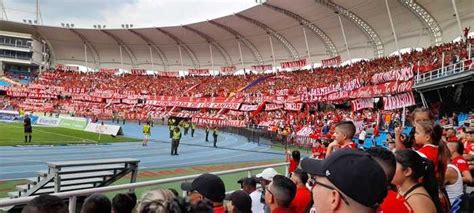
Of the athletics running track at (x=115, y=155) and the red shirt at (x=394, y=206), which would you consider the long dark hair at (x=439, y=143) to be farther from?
the athletics running track at (x=115, y=155)

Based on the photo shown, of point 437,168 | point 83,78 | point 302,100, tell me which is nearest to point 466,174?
point 437,168

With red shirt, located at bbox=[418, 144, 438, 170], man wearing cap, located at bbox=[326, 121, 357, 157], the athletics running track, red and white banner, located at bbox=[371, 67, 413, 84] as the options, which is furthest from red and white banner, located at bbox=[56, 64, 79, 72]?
red shirt, located at bbox=[418, 144, 438, 170]

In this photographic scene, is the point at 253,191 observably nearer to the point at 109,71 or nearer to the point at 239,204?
the point at 239,204

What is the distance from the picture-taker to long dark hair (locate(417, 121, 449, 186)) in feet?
15.7

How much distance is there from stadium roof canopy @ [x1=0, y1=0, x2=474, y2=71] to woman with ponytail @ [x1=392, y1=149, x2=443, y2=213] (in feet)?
130

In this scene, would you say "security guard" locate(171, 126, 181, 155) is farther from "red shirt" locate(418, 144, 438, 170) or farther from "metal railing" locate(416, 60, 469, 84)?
"red shirt" locate(418, 144, 438, 170)

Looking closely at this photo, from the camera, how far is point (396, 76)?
29297mm

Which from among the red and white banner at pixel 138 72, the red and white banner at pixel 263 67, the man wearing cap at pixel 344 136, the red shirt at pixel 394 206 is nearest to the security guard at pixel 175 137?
the man wearing cap at pixel 344 136

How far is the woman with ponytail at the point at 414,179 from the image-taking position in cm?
353

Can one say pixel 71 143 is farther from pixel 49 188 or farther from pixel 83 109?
pixel 83 109

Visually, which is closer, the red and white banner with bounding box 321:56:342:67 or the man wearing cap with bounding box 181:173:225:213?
the man wearing cap with bounding box 181:173:225:213

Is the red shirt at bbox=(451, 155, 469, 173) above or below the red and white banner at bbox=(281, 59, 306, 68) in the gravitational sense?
below

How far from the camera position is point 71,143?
2583cm

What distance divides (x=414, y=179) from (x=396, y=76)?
27.4 meters
